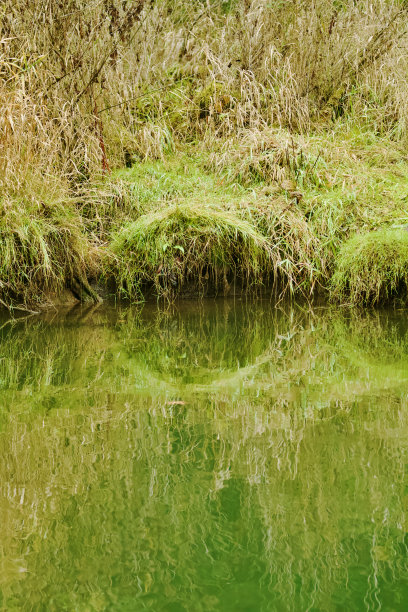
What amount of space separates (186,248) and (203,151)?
1210mm

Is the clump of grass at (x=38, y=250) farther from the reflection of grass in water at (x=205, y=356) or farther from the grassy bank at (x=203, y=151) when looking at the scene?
the reflection of grass in water at (x=205, y=356)

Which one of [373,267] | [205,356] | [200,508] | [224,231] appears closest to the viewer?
[200,508]

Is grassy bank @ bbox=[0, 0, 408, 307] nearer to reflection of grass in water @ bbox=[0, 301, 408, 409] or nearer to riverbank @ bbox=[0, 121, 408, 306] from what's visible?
riverbank @ bbox=[0, 121, 408, 306]

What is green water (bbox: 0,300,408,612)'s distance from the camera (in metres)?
0.95

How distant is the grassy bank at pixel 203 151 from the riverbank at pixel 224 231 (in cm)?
1

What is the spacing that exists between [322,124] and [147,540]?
172 inches

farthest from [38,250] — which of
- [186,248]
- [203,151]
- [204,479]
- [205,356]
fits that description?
[204,479]

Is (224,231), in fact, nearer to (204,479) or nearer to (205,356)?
(205,356)

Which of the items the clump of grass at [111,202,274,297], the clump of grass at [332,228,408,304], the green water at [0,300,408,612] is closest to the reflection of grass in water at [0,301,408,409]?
the green water at [0,300,408,612]

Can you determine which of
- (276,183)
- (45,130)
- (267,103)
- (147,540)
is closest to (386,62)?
(267,103)

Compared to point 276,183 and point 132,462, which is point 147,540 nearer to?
point 132,462

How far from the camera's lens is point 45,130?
3781 mm

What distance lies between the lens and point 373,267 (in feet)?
11.4

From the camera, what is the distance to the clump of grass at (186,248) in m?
3.68
